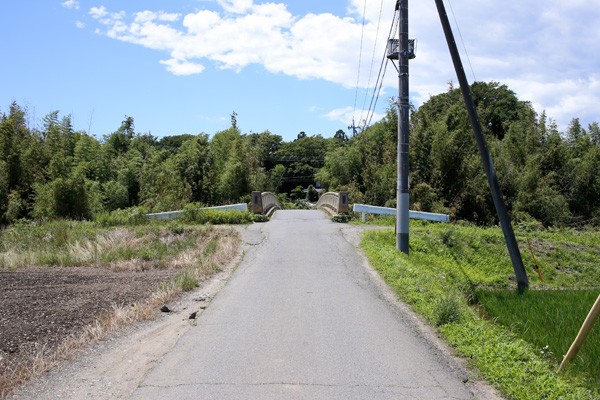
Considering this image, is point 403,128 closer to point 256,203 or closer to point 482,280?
point 482,280

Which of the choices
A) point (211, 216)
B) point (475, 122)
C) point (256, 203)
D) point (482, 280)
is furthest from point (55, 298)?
point (256, 203)

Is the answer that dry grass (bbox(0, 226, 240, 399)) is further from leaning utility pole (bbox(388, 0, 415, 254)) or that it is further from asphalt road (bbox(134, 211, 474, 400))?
leaning utility pole (bbox(388, 0, 415, 254))

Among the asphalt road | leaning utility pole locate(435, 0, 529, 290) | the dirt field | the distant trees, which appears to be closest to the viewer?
the asphalt road

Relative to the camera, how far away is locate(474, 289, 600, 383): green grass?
5.36m

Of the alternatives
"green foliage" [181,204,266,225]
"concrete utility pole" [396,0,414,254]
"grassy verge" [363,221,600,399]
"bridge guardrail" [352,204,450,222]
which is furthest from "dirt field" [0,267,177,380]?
"bridge guardrail" [352,204,450,222]

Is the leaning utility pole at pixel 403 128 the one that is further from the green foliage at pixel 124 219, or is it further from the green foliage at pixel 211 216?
the green foliage at pixel 124 219

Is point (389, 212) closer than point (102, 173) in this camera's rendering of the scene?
Yes

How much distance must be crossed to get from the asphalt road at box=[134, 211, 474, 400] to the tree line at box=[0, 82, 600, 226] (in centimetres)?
1469

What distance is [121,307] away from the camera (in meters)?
7.29

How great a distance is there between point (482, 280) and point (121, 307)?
10.0 meters

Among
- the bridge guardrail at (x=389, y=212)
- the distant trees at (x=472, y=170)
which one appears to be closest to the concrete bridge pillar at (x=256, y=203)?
the bridge guardrail at (x=389, y=212)

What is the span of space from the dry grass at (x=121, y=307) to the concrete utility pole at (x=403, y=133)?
15.1ft

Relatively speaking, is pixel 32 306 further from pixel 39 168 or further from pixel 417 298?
pixel 39 168

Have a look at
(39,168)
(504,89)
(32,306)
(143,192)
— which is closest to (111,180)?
(143,192)
